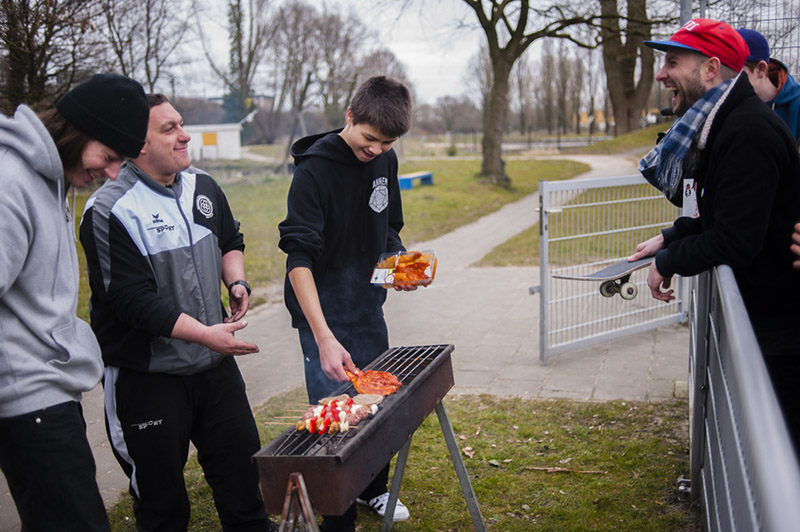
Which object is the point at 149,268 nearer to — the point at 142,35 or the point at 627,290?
the point at 627,290

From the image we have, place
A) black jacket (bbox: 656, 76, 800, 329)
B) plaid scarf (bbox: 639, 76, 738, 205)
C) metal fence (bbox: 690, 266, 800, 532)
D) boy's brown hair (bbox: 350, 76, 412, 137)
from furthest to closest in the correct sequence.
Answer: boy's brown hair (bbox: 350, 76, 412, 137), plaid scarf (bbox: 639, 76, 738, 205), black jacket (bbox: 656, 76, 800, 329), metal fence (bbox: 690, 266, 800, 532)

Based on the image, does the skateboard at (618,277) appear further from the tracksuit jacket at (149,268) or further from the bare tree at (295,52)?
the bare tree at (295,52)

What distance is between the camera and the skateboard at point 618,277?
121 inches

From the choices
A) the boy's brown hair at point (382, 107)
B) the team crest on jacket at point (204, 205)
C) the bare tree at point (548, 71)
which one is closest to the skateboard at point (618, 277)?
the boy's brown hair at point (382, 107)

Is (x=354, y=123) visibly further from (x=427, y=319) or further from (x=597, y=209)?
(x=427, y=319)

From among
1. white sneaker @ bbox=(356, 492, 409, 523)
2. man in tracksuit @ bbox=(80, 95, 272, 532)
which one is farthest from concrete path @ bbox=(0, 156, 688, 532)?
white sneaker @ bbox=(356, 492, 409, 523)

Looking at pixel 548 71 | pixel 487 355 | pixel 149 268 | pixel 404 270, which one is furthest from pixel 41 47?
pixel 548 71

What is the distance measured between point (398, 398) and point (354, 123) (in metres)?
1.28

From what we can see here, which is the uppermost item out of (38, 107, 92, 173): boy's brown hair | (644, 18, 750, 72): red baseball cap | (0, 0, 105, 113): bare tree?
(0, 0, 105, 113): bare tree

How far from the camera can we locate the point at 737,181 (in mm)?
2352

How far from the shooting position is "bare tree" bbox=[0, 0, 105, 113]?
4871 millimetres

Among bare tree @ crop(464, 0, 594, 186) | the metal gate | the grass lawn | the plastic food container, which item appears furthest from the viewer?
bare tree @ crop(464, 0, 594, 186)

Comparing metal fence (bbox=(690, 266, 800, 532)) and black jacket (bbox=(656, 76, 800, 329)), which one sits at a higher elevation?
black jacket (bbox=(656, 76, 800, 329))

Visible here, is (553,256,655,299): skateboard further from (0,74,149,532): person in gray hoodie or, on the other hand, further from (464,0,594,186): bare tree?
(464,0,594,186): bare tree
